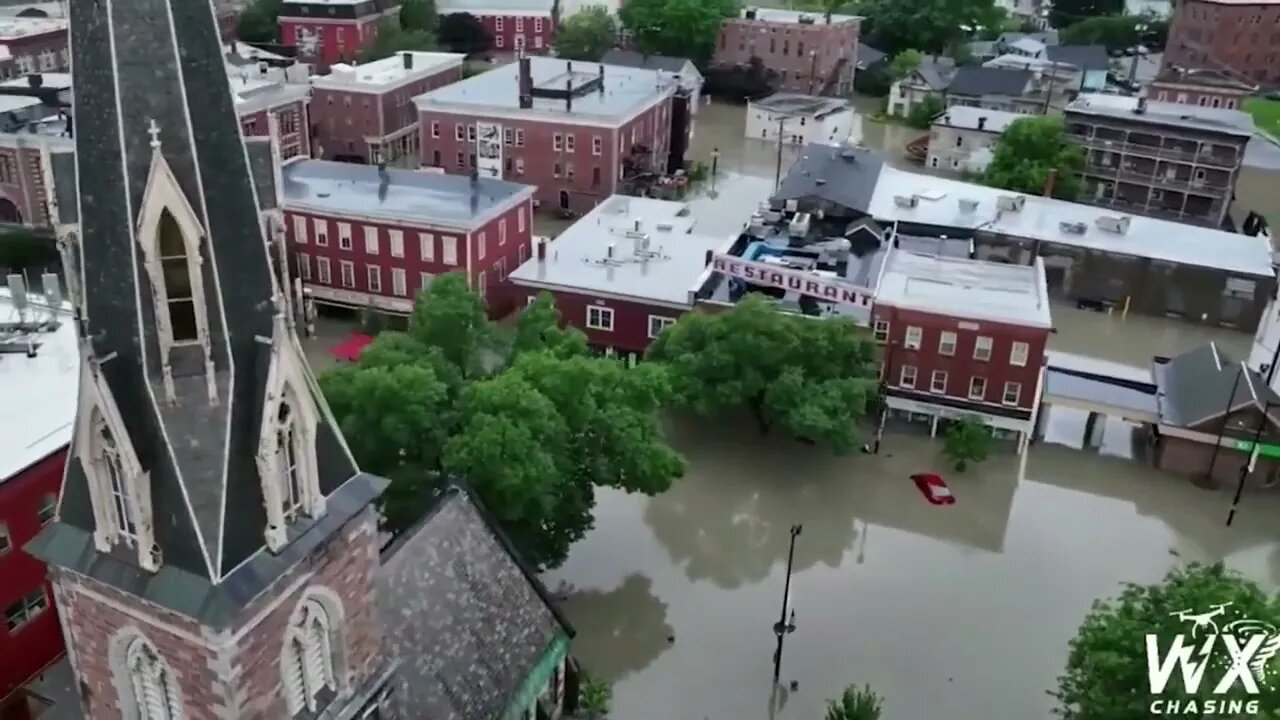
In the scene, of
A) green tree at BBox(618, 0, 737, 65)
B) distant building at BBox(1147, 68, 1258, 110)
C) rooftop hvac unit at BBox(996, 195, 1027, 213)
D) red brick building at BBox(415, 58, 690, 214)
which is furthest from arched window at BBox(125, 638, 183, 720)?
green tree at BBox(618, 0, 737, 65)

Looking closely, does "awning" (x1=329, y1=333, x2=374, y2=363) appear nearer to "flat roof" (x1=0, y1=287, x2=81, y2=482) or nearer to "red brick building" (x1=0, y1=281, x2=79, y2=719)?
"flat roof" (x1=0, y1=287, x2=81, y2=482)

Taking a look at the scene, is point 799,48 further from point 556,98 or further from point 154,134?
point 154,134

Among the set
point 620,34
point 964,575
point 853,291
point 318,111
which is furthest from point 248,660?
point 620,34

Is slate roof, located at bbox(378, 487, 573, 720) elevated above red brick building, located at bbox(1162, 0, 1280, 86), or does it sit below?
below

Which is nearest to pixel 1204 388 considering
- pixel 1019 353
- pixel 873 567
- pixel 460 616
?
pixel 1019 353

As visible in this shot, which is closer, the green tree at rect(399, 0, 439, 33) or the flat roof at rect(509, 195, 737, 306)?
the flat roof at rect(509, 195, 737, 306)

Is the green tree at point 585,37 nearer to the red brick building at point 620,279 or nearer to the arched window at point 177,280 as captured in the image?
the red brick building at point 620,279

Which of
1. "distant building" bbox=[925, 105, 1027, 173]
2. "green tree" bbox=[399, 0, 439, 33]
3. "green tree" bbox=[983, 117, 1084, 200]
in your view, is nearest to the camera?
"green tree" bbox=[983, 117, 1084, 200]

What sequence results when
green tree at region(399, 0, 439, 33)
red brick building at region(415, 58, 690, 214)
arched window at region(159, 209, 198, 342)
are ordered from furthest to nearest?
green tree at region(399, 0, 439, 33) < red brick building at region(415, 58, 690, 214) < arched window at region(159, 209, 198, 342)
